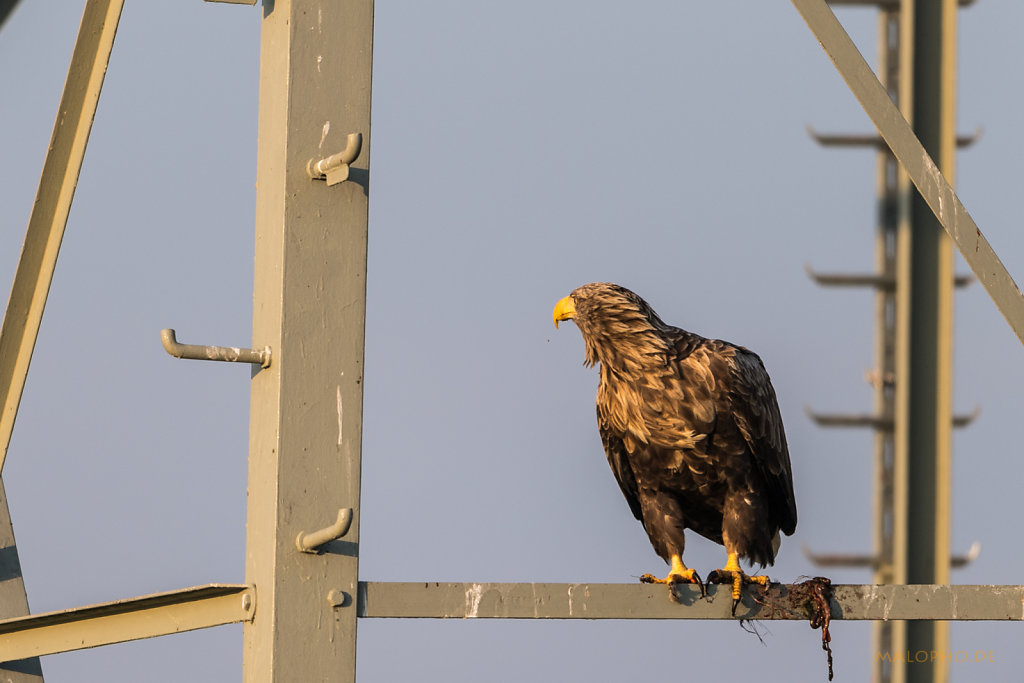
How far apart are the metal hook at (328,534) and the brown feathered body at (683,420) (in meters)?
2.20

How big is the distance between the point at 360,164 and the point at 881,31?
6.42 metres

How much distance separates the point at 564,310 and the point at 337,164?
7.67ft

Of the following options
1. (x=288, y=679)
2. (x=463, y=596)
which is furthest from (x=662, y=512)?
(x=288, y=679)

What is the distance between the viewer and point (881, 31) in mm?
9023

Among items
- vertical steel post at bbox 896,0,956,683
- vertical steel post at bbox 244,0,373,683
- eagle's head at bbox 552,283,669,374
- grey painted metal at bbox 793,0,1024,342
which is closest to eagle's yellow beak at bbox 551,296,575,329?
eagle's head at bbox 552,283,669,374

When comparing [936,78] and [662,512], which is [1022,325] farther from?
[936,78]

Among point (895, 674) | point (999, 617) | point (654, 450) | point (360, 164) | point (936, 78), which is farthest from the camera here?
point (895, 674)

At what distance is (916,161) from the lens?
3988mm

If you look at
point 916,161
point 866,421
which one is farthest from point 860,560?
point 916,161

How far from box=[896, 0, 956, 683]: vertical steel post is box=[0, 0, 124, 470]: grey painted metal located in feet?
18.3

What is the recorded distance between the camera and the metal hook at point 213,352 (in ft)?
10.4

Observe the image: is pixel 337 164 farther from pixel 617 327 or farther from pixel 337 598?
pixel 617 327

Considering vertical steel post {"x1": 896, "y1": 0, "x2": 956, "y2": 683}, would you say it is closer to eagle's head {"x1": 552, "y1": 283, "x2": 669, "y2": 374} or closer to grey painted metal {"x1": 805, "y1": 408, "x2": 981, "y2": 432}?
grey painted metal {"x1": 805, "y1": 408, "x2": 981, "y2": 432}

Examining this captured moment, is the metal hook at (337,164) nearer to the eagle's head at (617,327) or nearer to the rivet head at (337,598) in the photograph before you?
the rivet head at (337,598)
